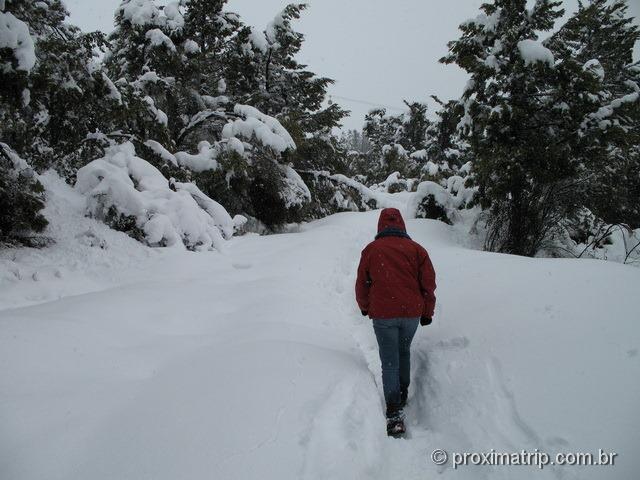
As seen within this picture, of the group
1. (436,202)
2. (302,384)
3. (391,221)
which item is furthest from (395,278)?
(436,202)

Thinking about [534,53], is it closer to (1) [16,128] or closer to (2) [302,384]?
(2) [302,384]

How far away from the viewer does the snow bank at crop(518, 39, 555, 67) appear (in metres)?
6.33

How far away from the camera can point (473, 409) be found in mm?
3029

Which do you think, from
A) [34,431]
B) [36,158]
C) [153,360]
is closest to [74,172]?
[36,158]

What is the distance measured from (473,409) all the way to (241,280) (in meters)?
3.71

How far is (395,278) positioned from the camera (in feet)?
11.1

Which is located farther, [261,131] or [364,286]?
[261,131]

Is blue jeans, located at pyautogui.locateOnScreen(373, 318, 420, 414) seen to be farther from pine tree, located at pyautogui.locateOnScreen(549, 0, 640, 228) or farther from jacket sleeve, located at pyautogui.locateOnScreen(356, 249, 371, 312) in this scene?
pine tree, located at pyautogui.locateOnScreen(549, 0, 640, 228)

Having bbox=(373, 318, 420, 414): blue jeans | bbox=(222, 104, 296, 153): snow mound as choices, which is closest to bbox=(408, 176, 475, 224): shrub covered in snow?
bbox=(222, 104, 296, 153): snow mound

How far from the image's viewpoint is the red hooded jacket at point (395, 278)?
337 centimetres

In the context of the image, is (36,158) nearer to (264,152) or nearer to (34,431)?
(264,152)

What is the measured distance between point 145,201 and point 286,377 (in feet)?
14.0

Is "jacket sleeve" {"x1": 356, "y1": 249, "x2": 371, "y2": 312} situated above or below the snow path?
above

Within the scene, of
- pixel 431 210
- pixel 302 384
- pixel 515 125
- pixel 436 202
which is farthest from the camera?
pixel 431 210
